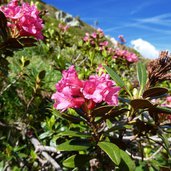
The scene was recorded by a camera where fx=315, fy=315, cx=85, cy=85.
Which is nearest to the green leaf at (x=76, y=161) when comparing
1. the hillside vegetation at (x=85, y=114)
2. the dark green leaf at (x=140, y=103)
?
the hillside vegetation at (x=85, y=114)

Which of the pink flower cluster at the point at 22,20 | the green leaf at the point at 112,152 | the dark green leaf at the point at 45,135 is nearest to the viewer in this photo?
the green leaf at the point at 112,152

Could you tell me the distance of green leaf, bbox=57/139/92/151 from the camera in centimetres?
132

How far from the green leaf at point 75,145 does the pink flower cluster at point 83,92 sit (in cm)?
16

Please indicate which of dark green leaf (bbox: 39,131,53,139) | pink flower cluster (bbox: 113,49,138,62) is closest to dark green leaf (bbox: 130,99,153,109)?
dark green leaf (bbox: 39,131,53,139)

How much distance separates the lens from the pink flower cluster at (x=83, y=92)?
133 cm

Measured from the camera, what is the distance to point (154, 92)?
1.38 meters

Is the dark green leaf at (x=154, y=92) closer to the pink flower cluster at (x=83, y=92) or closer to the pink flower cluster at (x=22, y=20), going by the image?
the pink flower cluster at (x=83, y=92)

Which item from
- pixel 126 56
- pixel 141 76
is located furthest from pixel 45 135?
pixel 126 56

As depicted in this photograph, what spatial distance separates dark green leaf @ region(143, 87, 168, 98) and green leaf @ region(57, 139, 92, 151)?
0.34m

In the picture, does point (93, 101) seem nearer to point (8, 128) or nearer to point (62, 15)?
point (8, 128)

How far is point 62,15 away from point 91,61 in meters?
36.3

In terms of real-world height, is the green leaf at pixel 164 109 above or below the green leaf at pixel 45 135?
above

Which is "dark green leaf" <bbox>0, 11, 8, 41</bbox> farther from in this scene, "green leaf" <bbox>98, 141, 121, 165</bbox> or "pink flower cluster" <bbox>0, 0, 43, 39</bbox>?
"green leaf" <bbox>98, 141, 121, 165</bbox>

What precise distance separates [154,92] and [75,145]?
42 cm
